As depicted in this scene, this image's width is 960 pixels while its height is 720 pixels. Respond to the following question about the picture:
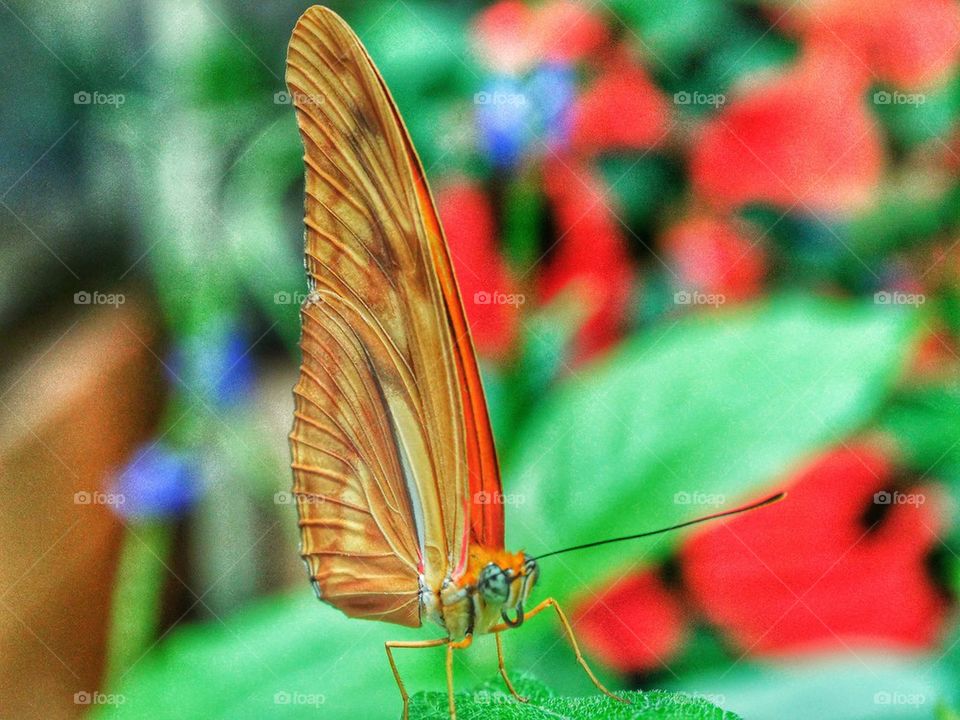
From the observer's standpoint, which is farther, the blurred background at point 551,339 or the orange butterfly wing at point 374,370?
the blurred background at point 551,339

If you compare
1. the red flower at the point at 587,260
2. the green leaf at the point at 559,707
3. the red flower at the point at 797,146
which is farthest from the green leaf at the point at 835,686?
the red flower at the point at 797,146

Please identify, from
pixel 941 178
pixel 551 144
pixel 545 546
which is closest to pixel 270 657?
pixel 545 546

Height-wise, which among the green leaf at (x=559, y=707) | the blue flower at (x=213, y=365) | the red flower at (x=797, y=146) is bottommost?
the green leaf at (x=559, y=707)

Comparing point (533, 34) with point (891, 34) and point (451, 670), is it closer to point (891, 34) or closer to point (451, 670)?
point (891, 34)

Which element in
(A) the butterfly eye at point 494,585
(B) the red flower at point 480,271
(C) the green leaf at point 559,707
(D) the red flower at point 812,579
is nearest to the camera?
(C) the green leaf at point 559,707

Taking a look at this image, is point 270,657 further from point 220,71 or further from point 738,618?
point 220,71

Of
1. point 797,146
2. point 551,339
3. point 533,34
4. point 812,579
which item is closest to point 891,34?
point 797,146

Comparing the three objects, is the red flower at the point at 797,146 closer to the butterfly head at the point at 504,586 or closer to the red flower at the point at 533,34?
the red flower at the point at 533,34
